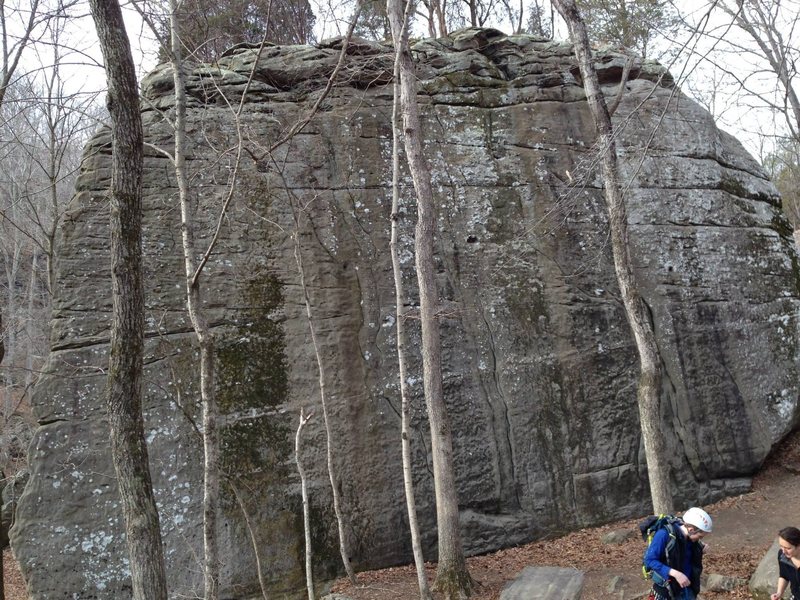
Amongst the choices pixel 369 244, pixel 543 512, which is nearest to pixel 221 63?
pixel 369 244

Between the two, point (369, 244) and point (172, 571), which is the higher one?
point (369, 244)

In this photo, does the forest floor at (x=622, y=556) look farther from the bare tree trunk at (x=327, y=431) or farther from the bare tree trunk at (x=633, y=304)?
the bare tree trunk at (x=633, y=304)

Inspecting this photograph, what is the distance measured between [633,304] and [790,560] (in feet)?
11.1

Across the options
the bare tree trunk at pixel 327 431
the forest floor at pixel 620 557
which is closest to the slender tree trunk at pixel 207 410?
the bare tree trunk at pixel 327 431

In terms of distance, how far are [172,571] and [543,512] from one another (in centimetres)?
504

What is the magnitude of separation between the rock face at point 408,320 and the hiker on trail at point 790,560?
414 cm

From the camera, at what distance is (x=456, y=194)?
1022 cm

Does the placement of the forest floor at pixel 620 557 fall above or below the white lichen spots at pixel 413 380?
below

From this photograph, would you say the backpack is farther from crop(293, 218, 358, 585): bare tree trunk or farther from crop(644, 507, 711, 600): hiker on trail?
crop(293, 218, 358, 585): bare tree trunk

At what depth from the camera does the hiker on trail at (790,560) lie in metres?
4.55

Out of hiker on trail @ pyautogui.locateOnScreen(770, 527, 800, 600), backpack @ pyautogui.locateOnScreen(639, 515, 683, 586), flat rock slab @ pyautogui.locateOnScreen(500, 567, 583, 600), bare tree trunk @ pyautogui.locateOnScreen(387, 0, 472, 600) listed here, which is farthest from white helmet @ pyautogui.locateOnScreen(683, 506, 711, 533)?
bare tree trunk @ pyautogui.locateOnScreen(387, 0, 472, 600)

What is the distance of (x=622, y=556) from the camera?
8016 mm

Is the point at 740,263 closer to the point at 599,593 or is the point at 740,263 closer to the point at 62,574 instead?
the point at 599,593

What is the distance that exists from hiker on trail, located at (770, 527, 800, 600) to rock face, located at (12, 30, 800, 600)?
13.6ft
